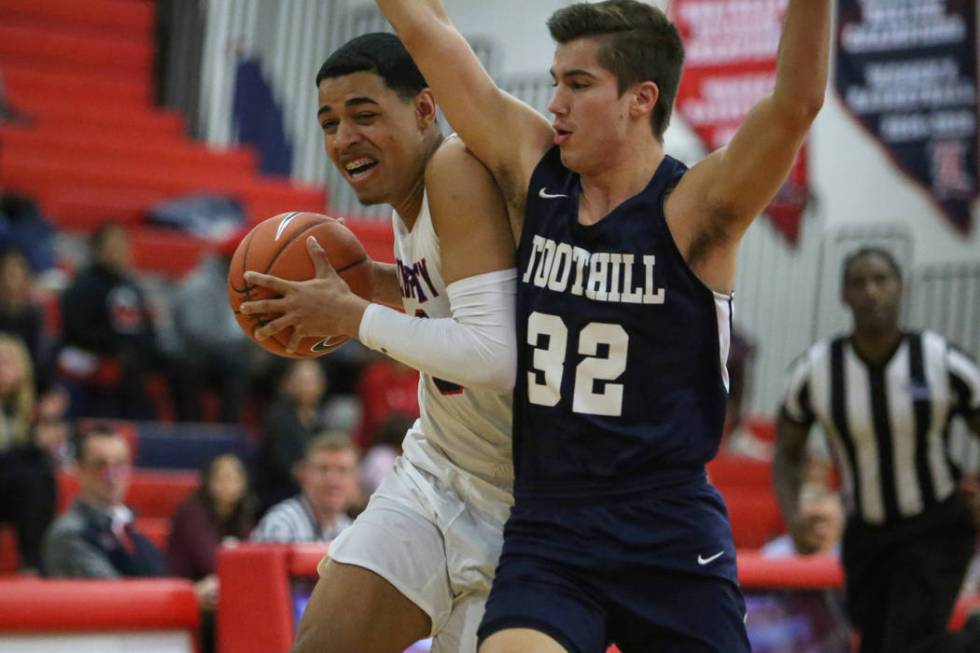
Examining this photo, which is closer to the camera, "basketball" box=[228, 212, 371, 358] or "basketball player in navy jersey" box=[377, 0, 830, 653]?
"basketball player in navy jersey" box=[377, 0, 830, 653]

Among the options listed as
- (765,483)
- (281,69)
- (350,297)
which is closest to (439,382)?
(350,297)

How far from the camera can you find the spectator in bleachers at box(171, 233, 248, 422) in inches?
396

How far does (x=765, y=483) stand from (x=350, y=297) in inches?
329

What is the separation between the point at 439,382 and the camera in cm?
372

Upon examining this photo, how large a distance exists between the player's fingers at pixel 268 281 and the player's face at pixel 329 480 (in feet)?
11.8

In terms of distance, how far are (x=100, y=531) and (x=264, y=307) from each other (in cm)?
384

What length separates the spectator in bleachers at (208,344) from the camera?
10.1 meters

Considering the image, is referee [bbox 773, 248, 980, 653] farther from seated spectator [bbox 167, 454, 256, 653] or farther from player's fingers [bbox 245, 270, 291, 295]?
player's fingers [bbox 245, 270, 291, 295]

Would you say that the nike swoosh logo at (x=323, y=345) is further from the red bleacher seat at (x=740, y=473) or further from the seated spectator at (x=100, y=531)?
the red bleacher seat at (x=740, y=473)

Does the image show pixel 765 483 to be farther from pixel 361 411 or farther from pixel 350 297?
pixel 350 297

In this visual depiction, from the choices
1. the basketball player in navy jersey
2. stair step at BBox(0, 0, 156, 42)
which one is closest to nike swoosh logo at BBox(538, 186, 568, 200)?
the basketball player in navy jersey

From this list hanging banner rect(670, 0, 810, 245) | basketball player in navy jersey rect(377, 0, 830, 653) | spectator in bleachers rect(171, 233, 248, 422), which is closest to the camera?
basketball player in navy jersey rect(377, 0, 830, 653)

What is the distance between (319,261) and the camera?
3.59 m

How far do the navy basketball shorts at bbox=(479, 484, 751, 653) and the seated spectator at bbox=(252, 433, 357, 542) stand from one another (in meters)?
3.61
